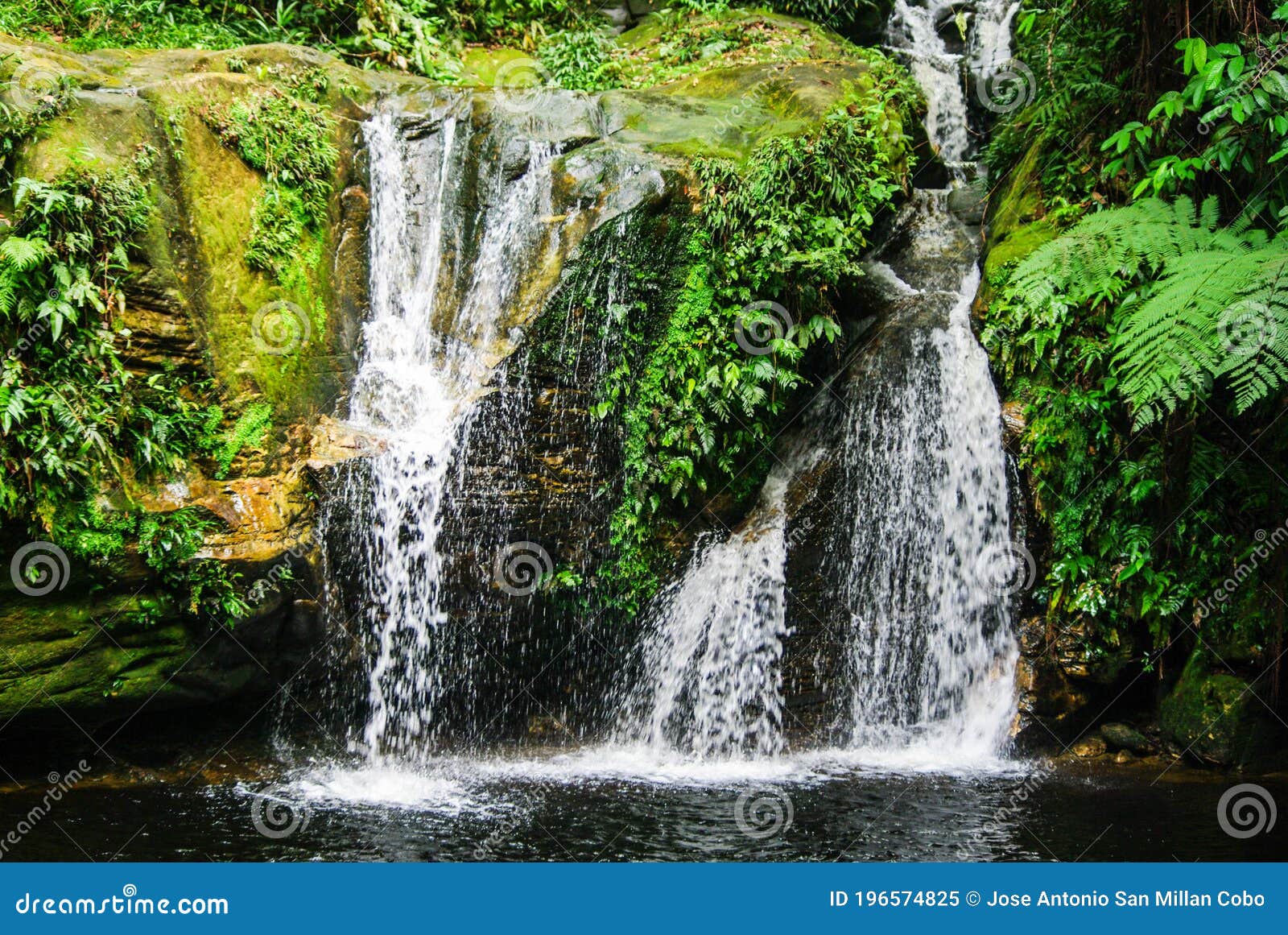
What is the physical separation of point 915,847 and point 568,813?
2011 millimetres

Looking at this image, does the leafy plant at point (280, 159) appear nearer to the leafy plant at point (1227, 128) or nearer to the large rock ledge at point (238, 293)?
the large rock ledge at point (238, 293)

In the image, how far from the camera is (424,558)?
6.16 meters

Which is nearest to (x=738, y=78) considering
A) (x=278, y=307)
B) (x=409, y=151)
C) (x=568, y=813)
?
(x=409, y=151)
